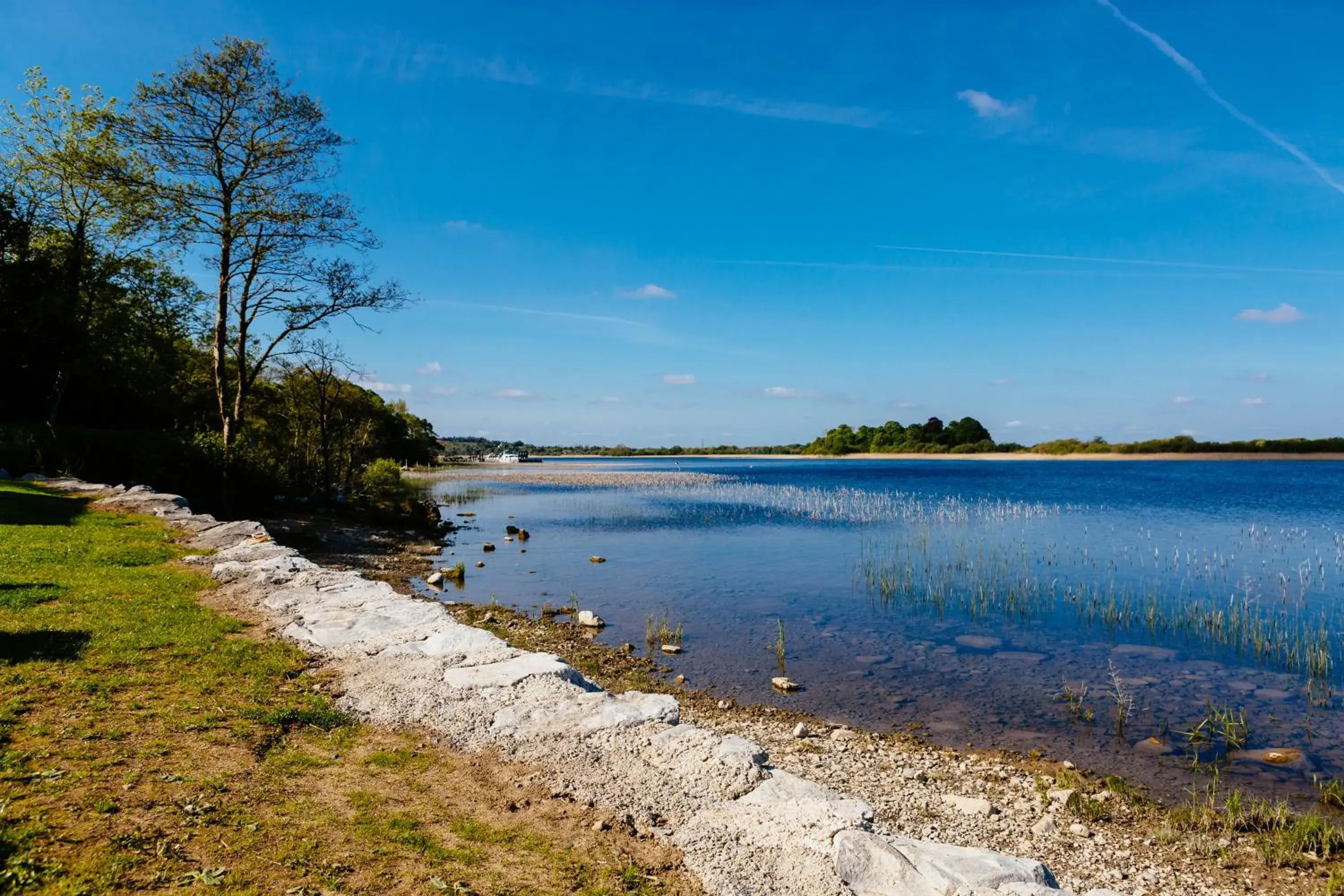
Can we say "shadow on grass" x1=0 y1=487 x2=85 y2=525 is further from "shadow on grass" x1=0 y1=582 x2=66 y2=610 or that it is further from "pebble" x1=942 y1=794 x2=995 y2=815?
"pebble" x1=942 y1=794 x2=995 y2=815

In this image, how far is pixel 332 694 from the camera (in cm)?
759

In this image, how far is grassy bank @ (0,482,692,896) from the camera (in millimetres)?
4156

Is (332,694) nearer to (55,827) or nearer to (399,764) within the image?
(399,764)

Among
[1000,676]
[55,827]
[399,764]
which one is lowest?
[1000,676]

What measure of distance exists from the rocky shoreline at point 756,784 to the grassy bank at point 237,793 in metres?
0.44

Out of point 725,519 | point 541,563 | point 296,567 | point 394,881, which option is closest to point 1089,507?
point 725,519

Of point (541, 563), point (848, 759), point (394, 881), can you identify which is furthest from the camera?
point (541, 563)

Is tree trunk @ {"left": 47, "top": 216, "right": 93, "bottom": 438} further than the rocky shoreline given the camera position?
Yes

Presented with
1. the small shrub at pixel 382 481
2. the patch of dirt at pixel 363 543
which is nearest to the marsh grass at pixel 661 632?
the patch of dirt at pixel 363 543

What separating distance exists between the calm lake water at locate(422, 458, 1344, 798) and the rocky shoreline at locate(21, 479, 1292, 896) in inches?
62.2

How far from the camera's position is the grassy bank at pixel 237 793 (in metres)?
4.16

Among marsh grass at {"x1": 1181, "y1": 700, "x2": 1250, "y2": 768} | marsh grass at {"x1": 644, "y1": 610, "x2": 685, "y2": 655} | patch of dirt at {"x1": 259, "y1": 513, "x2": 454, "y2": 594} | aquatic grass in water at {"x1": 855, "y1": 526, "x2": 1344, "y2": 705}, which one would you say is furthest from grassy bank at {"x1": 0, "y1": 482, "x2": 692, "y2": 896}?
aquatic grass in water at {"x1": 855, "y1": 526, "x2": 1344, "y2": 705}

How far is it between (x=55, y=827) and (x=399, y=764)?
2.38 meters

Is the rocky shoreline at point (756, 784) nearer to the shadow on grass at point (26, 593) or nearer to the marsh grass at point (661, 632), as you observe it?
the shadow on grass at point (26, 593)
